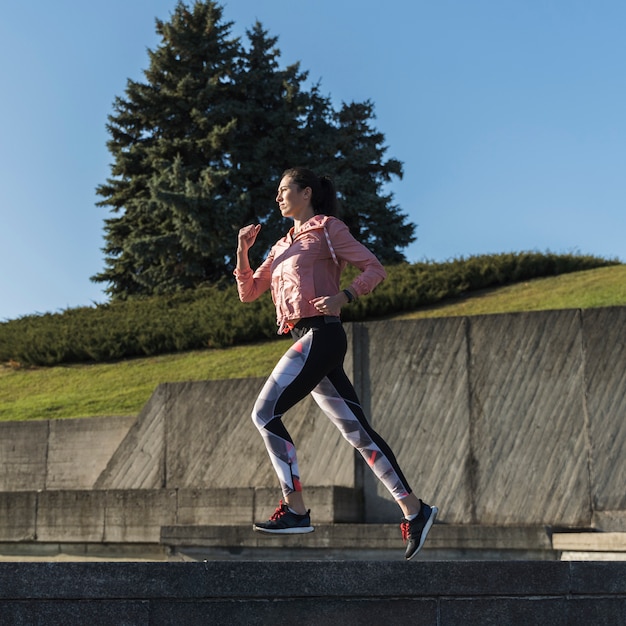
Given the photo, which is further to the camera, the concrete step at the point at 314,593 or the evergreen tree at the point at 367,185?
the evergreen tree at the point at 367,185

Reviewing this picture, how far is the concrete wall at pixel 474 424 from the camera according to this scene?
8984 millimetres

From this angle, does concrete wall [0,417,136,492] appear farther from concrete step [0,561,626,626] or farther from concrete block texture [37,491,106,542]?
concrete step [0,561,626,626]

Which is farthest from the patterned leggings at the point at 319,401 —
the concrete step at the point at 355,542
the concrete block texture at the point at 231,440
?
the concrete block texture at the point at 231,440

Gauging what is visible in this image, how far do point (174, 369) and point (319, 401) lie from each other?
10238 mm

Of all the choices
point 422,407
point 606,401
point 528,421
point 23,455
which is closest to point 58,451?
point 23,455

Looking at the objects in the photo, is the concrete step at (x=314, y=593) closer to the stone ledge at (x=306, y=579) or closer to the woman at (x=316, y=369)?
the stone ledge at (x=306, y=579)

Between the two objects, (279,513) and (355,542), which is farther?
(355,542)

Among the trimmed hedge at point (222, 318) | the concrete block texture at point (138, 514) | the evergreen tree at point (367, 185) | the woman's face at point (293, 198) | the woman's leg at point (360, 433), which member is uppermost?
the evergreen tree at point (367, 185)

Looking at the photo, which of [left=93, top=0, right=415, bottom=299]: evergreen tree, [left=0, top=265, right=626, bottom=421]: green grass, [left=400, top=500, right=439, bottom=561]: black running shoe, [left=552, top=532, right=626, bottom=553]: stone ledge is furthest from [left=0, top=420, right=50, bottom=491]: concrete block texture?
[left=93, top=0, right=415, bottom=299]: evergreen tree

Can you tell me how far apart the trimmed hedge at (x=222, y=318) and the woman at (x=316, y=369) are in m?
10.6

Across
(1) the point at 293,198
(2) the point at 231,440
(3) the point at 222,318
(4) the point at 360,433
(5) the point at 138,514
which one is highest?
(3) the point at 222,318

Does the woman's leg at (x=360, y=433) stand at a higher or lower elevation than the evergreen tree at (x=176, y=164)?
lower

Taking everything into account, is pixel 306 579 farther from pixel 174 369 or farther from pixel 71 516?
pixel 174 369

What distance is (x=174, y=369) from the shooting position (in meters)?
15.4
